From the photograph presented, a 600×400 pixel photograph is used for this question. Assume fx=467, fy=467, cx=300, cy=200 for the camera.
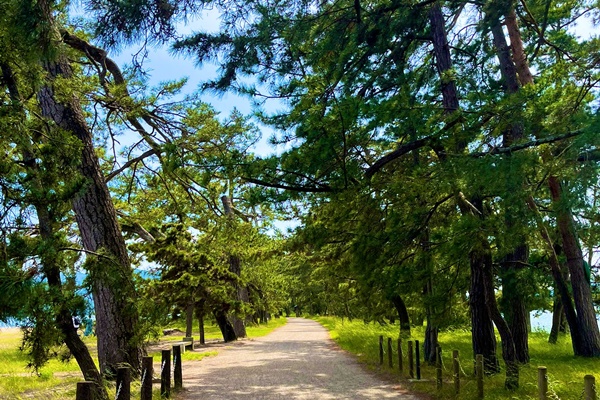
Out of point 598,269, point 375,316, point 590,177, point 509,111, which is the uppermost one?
point 509,111

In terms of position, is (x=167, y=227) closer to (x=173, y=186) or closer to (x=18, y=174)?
(x=173, y=186)

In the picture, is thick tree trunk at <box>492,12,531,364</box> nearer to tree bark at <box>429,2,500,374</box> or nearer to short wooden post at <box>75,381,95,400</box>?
tree bark at <box>429,2,500,374</box>

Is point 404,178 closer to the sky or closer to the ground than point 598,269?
closer to the sky

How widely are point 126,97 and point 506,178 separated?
256 inches

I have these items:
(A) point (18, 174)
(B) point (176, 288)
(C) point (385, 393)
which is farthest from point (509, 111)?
(B) point (176, 288)

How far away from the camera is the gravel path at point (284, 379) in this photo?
8.62m

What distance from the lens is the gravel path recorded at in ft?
28.3

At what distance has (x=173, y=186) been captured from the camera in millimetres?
14164

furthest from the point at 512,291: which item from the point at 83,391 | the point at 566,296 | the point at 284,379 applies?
the point at 83,391

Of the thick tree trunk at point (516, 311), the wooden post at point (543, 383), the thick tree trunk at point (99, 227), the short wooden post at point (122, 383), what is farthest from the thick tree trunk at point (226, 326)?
the wooden post at point (543, 383)

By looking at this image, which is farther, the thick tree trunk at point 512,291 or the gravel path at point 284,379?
the thick tree trunk at point 512,291

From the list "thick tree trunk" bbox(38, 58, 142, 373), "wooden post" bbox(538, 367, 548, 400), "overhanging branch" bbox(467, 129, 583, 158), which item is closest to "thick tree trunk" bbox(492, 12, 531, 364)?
"overhanging branch" bbox(467, 129, 583, 158)

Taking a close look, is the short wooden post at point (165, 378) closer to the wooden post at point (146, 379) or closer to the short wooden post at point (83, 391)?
the wooden post at point (146, 379)

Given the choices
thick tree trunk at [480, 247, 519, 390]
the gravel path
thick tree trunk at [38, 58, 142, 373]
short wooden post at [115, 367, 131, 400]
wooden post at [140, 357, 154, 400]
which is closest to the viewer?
short wooden post at [115, 367, 131, 400]
